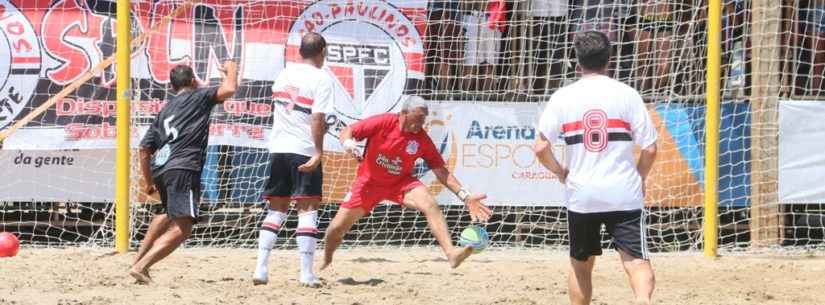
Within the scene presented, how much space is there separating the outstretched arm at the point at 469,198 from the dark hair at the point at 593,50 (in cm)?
264

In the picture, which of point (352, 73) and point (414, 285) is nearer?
point (414, 285)

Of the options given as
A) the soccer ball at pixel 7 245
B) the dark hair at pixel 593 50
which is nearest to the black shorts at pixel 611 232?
the dark hair at pixel 593 50

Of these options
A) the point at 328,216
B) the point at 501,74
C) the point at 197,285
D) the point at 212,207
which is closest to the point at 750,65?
the point at 501,74

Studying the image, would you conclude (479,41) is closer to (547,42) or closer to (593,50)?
(547,42)

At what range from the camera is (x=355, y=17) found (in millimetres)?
10375

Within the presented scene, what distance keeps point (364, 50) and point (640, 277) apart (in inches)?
219

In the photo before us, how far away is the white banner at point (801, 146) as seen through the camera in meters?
10.3

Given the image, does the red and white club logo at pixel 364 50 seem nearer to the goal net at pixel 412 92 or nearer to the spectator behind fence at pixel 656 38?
the goal net at pixel 412 92

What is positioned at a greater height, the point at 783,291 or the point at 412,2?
the point at 412,2

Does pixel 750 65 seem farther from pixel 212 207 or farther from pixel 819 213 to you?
pixel 212 207

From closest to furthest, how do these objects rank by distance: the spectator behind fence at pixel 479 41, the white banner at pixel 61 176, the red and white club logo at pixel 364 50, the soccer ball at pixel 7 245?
the soccer ball at pixel 7 245 < the white banner at pixel 61 176 < the red and white club logo at pixel 364 50 < the spectator behind fence at pixel 479 41

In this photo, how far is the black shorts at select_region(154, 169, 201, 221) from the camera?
737 cm

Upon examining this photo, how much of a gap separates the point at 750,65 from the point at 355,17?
3.73 metres

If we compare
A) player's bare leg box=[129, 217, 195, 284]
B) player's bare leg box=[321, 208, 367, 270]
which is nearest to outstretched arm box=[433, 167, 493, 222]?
player's bare leg box=[321, 208, 367, 270]
